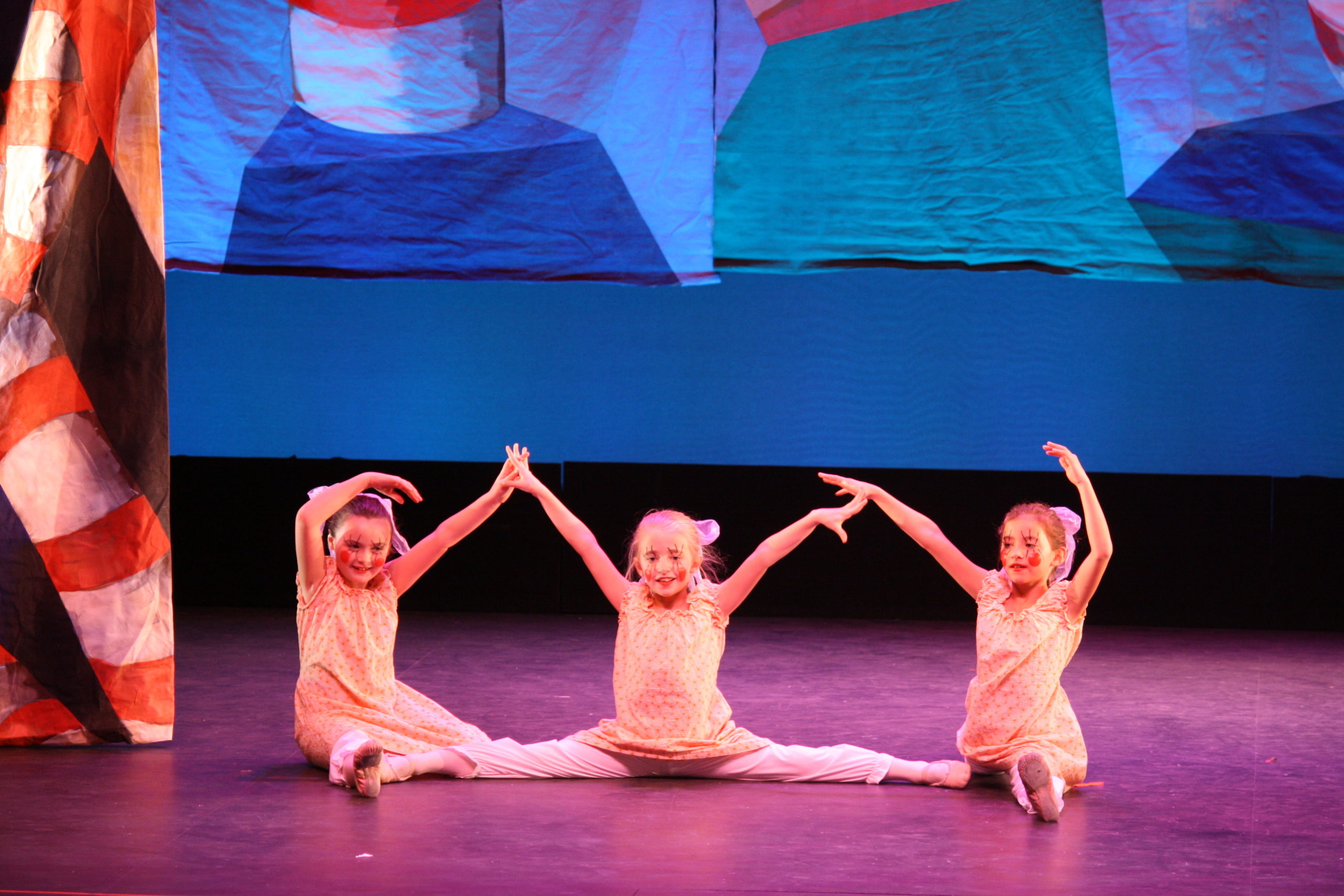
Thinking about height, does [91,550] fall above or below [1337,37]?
below

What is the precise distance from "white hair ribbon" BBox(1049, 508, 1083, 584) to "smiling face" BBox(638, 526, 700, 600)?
41.6 inches

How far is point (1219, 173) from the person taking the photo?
197 inches

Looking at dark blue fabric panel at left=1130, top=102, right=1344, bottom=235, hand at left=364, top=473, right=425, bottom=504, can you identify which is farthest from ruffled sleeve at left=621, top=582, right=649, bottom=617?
dark blue fabric panel at left=1130, top=102, right=1344, bottom=235

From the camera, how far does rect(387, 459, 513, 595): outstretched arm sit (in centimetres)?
409

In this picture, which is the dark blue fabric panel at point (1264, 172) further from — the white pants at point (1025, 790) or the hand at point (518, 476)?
the hand at point (518, 476)

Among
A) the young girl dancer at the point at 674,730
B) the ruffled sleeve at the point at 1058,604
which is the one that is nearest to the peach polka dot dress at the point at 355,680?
the young girl dancer at the point at 674,730

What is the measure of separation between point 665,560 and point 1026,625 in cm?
102

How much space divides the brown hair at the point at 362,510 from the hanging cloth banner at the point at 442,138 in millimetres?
1207

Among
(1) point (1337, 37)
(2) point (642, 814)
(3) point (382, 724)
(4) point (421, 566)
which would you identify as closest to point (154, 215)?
(4) point (421, 566)

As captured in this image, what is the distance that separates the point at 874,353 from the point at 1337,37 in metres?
3.25

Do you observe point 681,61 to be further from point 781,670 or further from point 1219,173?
point 781,670

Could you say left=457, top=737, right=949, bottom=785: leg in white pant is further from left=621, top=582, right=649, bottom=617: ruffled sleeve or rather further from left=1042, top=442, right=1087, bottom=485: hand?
left=1042, top=442, right=1087, bottom=485: hand

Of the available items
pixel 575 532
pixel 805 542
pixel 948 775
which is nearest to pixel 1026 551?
pixel 948 775

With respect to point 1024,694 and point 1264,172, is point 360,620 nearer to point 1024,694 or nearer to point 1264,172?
point 1024,694
